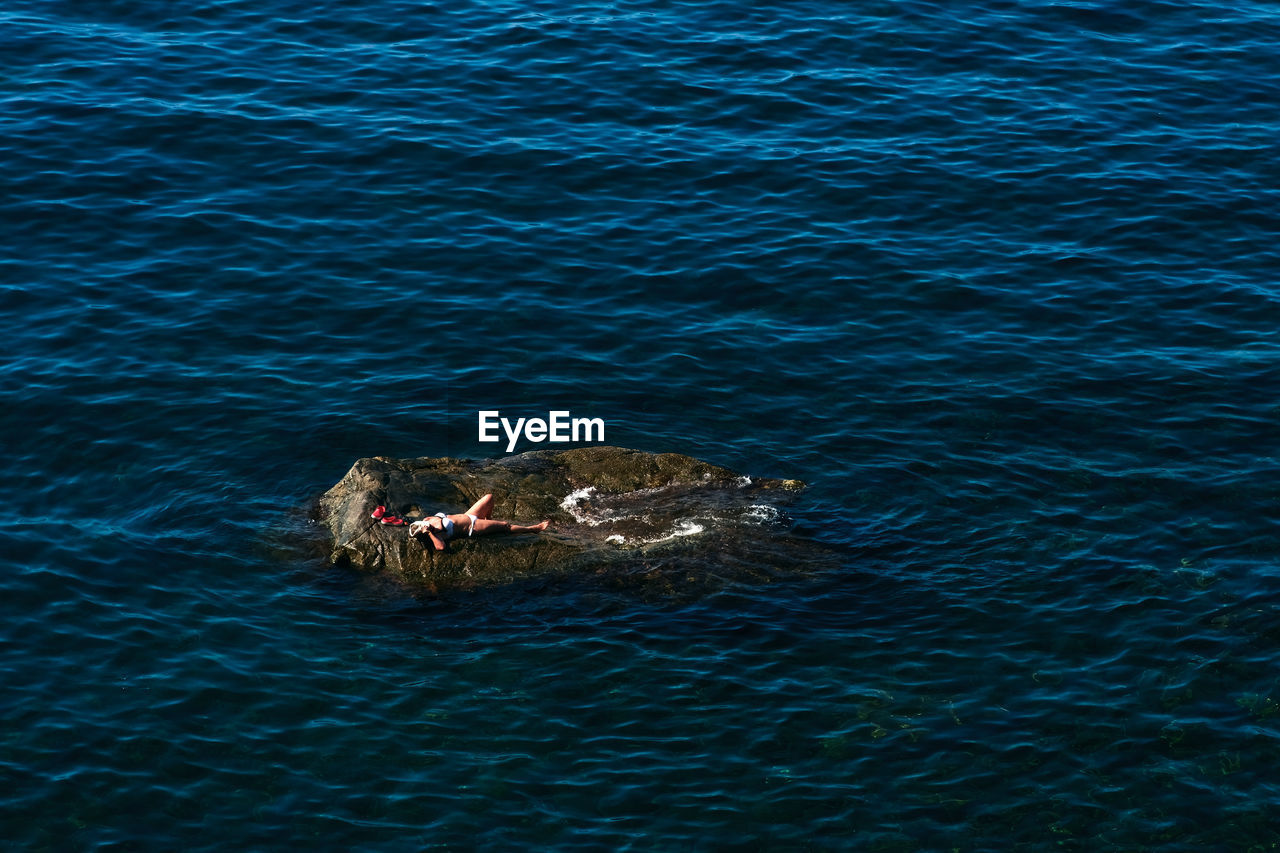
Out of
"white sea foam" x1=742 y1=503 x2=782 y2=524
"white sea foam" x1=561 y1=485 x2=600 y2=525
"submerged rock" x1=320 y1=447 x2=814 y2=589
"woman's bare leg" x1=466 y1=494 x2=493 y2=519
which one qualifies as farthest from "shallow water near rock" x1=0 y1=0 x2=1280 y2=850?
"white sea foam" x1=561 y1=485 x2=600 y2=525

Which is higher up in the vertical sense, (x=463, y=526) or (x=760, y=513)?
(x=463, y=526)

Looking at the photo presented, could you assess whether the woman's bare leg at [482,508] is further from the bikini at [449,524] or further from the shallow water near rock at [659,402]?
the shallow water near rock at [659,402]

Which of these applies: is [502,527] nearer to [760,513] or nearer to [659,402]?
[760,513]

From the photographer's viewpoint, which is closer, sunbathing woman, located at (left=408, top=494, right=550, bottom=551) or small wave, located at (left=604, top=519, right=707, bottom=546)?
sunbathing woman, located at (left=408, top=494, right=550, bottom=551)

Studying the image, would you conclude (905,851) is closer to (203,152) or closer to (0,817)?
(0,817)

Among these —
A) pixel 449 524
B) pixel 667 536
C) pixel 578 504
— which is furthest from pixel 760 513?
pixel 449 524

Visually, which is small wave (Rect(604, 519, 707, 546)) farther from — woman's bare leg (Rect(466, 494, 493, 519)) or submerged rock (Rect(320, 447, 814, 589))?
woman's bare leg (Rect(466, 494, 493, 519))

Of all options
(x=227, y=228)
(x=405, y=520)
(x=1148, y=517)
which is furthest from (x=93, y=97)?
(x=1148, y=517)
